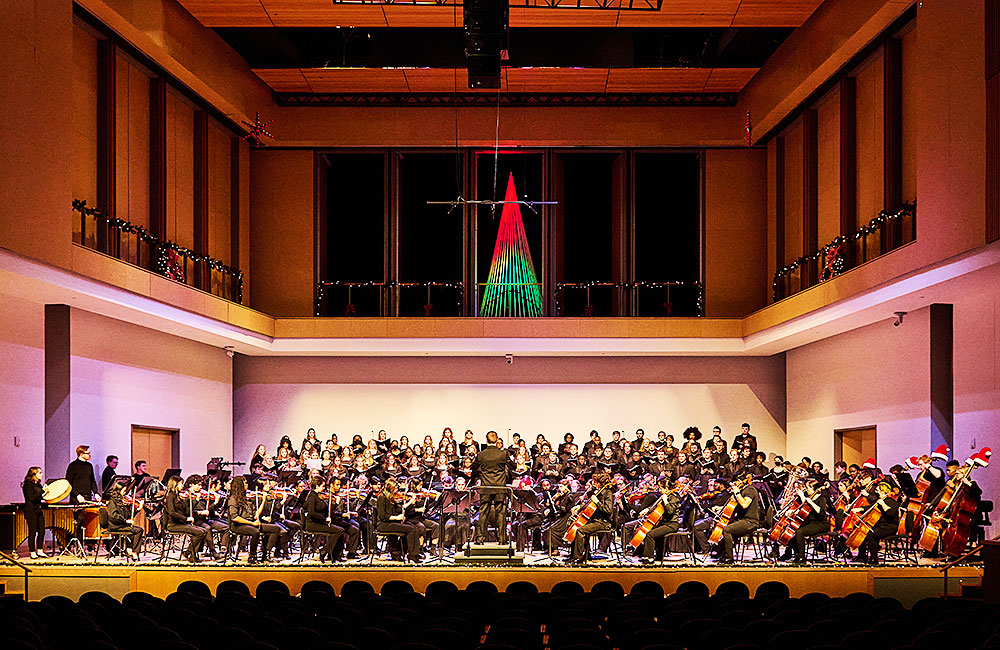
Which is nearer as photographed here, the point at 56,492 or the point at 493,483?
the point at 56,492

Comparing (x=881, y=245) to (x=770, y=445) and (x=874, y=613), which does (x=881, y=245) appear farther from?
(x=874, y=613)

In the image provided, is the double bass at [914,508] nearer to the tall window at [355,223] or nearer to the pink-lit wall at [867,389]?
the pink-lit wall at [867,389]

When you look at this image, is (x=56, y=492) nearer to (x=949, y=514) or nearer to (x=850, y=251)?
(x=949, y=514)

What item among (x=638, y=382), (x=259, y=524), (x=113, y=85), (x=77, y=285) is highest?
(x=113, y=85)

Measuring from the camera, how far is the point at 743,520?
12.4 m

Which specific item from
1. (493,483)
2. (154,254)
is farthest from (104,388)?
(493,483)

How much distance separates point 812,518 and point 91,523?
27.8ft

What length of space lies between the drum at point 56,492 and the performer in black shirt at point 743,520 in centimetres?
755

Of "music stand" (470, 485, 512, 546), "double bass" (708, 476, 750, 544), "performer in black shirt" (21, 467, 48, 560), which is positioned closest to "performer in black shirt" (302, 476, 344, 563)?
"music stand" (470, 485, 512, 546)

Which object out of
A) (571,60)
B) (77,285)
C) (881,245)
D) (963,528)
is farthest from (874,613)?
(571,60)

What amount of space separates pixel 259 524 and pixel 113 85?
276 inches

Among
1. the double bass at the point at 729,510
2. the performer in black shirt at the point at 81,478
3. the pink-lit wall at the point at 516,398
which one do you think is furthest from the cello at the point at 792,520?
the pink-lit wall at the point at 516,398

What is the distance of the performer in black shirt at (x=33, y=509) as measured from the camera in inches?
513

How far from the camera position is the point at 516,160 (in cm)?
2184
